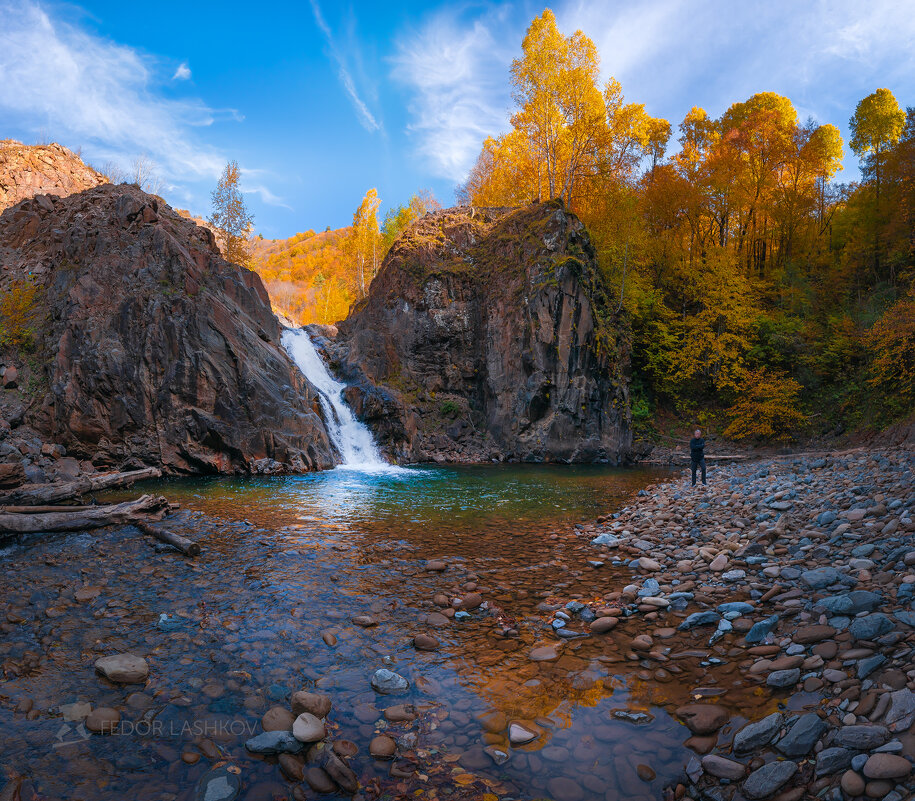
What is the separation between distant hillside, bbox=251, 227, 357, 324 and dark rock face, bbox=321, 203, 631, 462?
24.2m

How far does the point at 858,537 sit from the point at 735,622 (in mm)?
2734

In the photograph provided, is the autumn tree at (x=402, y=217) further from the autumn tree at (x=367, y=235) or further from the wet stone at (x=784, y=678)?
the wet stone at (x=784, y=678)

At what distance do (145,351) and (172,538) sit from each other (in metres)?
13.9

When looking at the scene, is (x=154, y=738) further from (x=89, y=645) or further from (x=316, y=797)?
(x=89, y=645)

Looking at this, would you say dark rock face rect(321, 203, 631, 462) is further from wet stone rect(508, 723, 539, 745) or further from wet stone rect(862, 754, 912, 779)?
wet stone rect(862, 754, 912, 779)

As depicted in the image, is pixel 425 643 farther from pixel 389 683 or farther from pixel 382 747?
pixel 382 747

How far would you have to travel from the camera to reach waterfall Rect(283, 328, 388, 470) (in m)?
25.0

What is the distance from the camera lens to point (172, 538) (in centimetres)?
891

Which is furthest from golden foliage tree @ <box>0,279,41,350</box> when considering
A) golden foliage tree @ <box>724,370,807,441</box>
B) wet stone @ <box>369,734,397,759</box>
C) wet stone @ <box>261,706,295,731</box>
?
golden foliage tree @ <box>724,370,807,441</box>

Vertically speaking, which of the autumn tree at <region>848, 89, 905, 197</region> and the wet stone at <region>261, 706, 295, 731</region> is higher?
the autumn tree at <region>848, 89, 905, 197</region>

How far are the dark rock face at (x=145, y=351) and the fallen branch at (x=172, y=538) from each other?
33.8ft

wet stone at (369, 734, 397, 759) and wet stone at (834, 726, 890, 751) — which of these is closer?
wet stone at (834, 726, 890, 751)

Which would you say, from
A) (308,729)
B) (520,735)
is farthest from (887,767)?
(308,729)

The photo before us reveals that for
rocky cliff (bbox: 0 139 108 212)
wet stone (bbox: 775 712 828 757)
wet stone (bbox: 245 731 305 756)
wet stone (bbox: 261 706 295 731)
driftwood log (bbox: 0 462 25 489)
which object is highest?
rocky cliff (bbox: 0 139 108 212)
